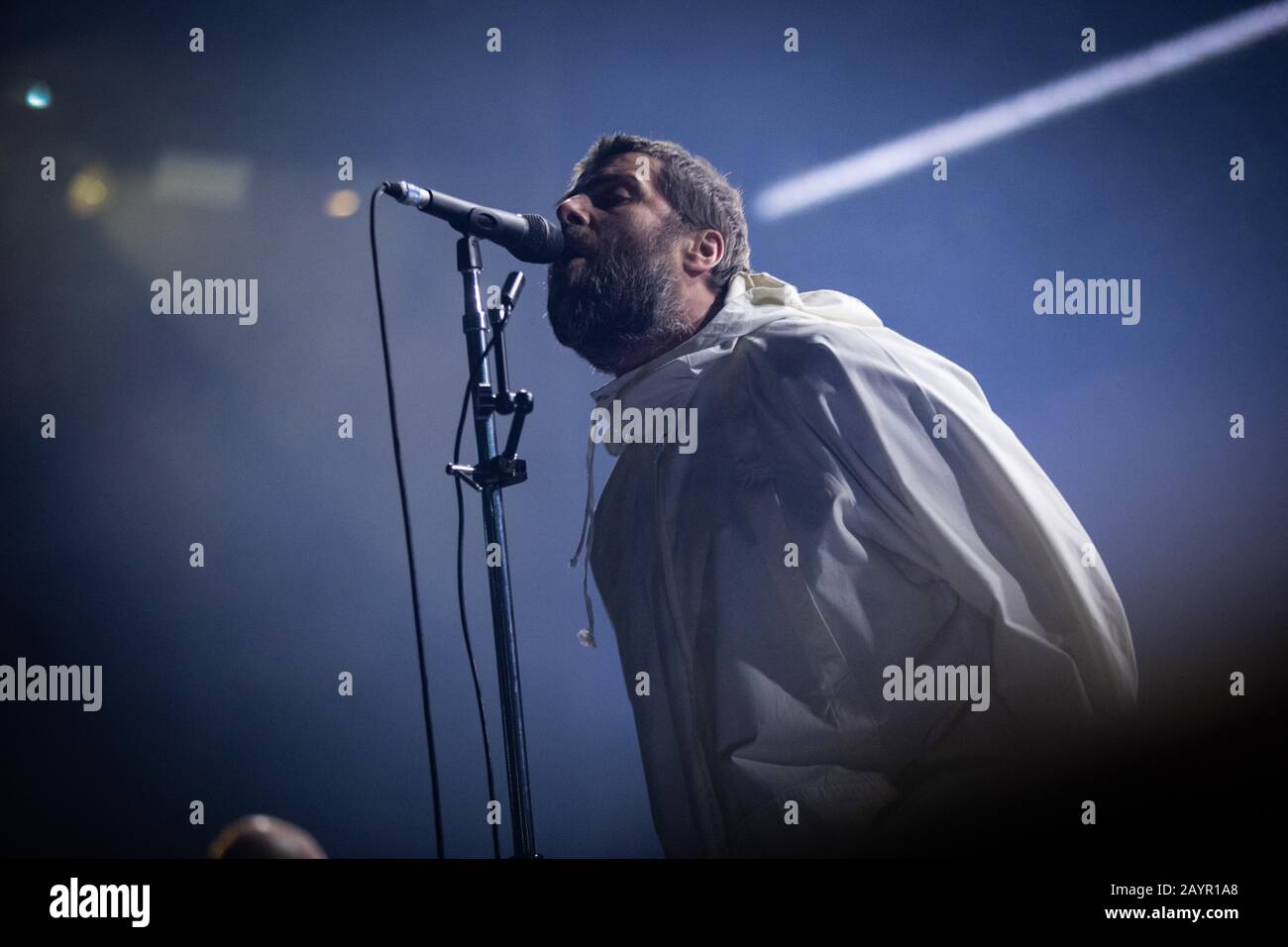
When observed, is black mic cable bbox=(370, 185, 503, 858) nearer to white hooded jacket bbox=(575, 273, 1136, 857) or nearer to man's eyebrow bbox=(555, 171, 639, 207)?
white hooded jacket bbox=(575, 273, 1136, 857)

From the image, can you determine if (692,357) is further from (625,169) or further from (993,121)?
(993,121)

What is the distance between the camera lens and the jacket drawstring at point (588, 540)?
1.85 m

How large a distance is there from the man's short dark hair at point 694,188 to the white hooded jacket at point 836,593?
0.76ft

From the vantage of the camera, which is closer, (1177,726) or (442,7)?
(1177,726)

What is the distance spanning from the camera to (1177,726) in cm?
180

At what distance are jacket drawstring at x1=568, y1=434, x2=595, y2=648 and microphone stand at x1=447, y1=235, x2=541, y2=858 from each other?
0.22 meters

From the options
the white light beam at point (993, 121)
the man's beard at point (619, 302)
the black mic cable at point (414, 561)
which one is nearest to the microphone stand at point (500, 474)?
the black mic cable at point (414, 561)

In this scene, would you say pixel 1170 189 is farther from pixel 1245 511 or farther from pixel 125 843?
pixel 125 843

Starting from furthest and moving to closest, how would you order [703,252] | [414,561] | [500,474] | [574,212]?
[703,252] → [574,212] → [414,561] → [500,474]

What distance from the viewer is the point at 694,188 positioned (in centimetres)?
198

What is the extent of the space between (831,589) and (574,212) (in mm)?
915

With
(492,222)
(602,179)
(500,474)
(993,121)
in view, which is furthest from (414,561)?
(993,121)
